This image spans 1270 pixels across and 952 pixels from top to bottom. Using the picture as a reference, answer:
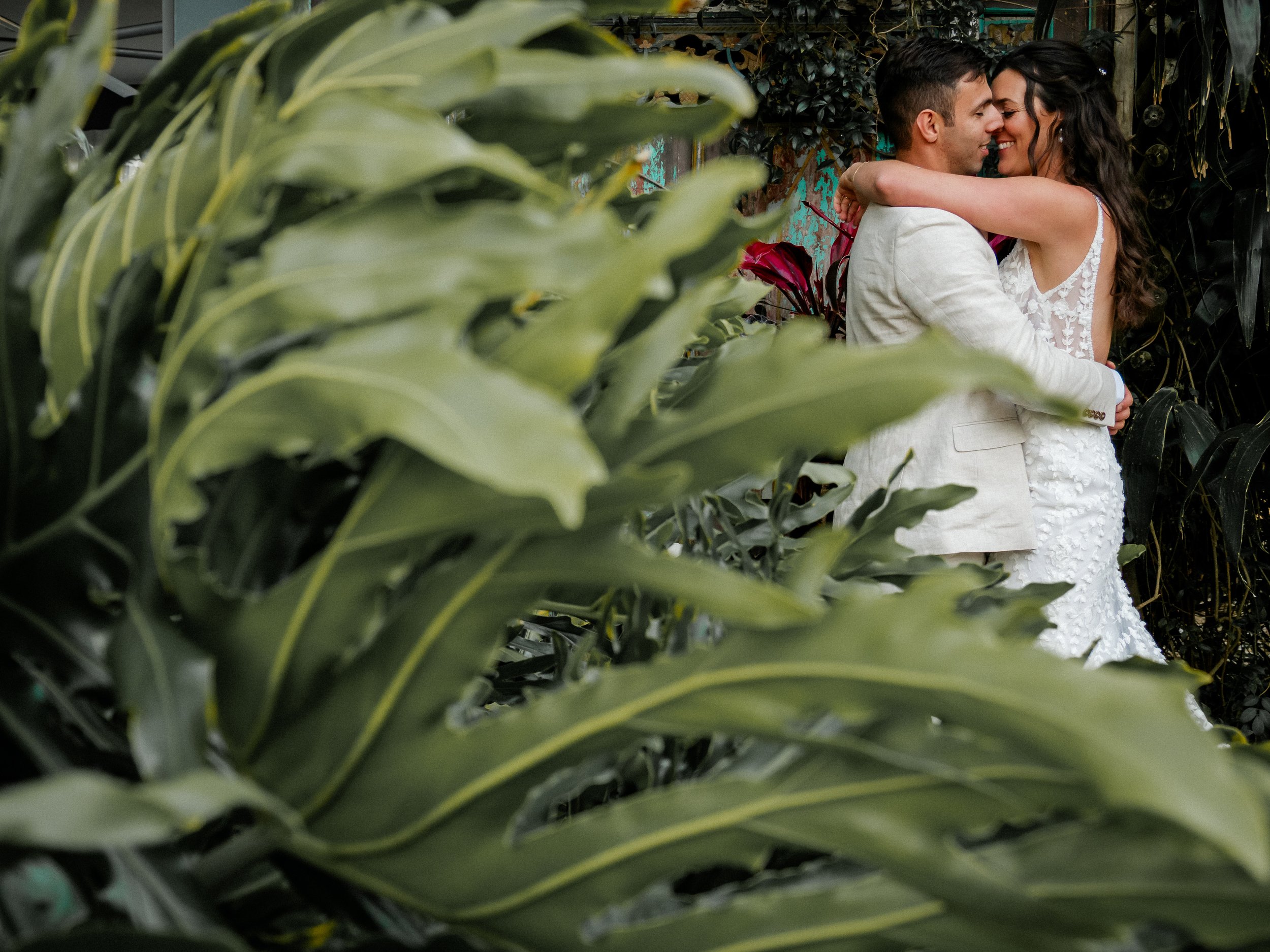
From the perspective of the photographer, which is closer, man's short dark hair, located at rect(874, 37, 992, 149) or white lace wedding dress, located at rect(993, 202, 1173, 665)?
white lace wedding dress, located at rect(993, 202, 1173, 665)

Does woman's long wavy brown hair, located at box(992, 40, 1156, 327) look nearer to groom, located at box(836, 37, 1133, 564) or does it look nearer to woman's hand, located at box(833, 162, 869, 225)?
groom, located at box(836, 37, 1133, 564)

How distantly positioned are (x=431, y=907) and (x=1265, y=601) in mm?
2369

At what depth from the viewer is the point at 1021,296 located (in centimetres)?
187

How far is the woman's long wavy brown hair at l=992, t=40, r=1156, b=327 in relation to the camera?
73.5 inches

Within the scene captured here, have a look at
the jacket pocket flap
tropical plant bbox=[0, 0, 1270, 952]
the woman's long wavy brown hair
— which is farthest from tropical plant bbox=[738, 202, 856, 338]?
tropical plant bbox=[0, 0, 1270, 952]

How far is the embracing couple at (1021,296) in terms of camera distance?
1728 mm

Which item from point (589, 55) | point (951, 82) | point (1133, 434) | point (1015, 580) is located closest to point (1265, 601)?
point (1133, 434)

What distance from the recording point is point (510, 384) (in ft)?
0.49

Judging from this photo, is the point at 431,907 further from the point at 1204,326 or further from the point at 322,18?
the point at 1204,326

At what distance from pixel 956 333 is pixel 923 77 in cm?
53

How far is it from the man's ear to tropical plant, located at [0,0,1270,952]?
6.03ft

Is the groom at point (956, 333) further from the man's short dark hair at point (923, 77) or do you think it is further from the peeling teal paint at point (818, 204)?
the peeling teal paint at point (818, 204)

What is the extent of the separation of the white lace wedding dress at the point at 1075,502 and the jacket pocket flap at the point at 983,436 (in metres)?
0.04

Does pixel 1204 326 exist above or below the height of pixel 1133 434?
above
